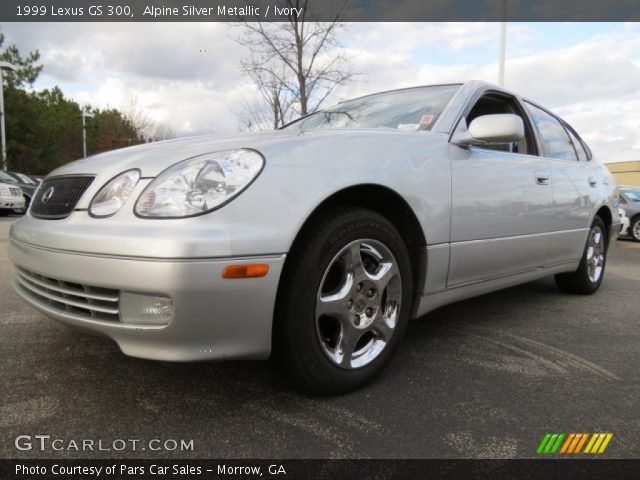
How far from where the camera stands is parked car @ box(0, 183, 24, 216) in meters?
12.0

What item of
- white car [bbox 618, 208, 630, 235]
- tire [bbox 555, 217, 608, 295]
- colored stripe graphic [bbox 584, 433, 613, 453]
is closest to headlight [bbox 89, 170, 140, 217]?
colored stripe graphic [bbox 584, 433, 613, 453]

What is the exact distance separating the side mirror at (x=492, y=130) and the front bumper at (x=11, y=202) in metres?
13.0

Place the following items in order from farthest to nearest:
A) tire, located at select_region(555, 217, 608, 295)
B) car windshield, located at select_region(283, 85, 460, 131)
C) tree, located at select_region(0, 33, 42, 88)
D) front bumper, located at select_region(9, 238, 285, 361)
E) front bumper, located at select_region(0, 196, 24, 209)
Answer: tree, located at select_region(0, 33, 42, 88) → front bumper, located at select_region(0, 196, 24, 209) → tire, located at select_region(555, 217, 608, 295) → car windshield, located at select_region(283, 85, 460, 131) → front bumper, located at select_region(9, 238, 285, 361)

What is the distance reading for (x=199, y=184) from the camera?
1643 mm

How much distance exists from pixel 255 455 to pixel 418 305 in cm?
112

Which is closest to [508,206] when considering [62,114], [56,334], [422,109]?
[422,109]

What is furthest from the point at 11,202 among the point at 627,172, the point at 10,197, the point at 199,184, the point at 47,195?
the point at 627,172

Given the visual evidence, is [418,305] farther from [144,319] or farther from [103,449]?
A: [103,449]

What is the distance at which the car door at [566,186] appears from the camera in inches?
129

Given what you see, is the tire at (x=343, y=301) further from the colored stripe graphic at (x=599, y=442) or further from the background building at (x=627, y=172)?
the background building at (x=627, y=172)

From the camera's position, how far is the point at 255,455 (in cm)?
151

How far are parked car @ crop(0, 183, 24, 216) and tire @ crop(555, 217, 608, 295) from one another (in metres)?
13.0

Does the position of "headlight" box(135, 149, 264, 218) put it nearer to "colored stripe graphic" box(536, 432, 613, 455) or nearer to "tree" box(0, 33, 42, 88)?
"colored stripe graphic" box(536, 432, 613, 455)
